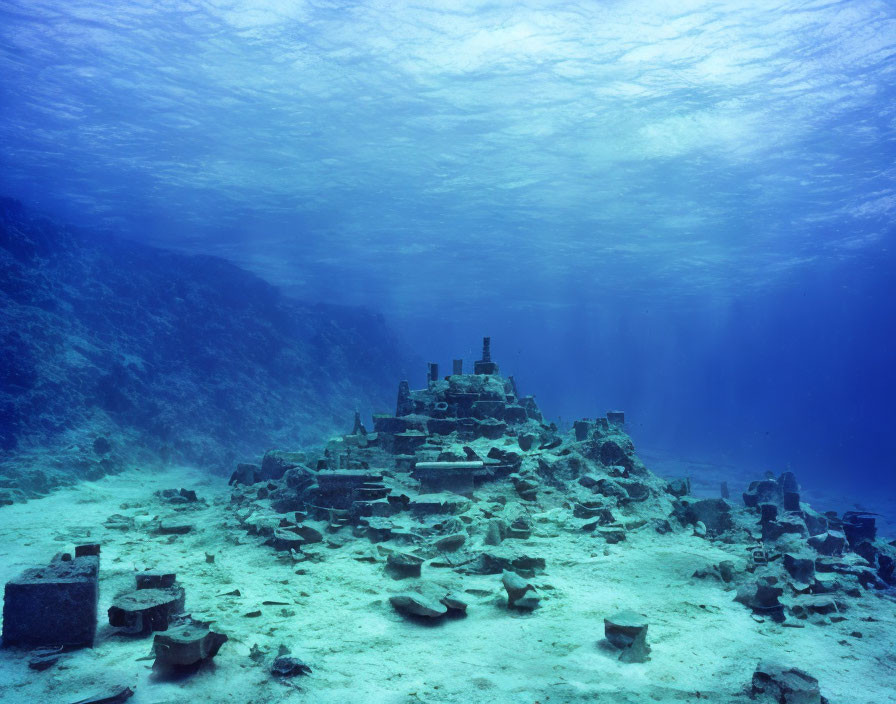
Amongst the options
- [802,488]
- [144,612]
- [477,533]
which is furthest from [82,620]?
[802,488]

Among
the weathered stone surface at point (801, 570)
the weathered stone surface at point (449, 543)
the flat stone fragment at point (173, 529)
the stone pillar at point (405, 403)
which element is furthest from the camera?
the stone pillar at point (405, 403)

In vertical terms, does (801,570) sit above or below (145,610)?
below

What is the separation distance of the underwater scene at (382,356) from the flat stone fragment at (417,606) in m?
0.05

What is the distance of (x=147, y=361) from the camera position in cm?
3581

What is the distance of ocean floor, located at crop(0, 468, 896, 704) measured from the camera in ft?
16.4

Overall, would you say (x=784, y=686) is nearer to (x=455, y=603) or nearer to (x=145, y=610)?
(x=455, y=603)

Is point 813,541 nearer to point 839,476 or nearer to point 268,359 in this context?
point 268,359

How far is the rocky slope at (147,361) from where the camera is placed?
24781 mm

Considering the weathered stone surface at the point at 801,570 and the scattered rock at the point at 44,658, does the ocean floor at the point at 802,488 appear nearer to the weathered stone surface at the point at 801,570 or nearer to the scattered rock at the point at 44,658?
the weathered stone surface at the point at 801,570

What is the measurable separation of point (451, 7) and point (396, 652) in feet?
63.8

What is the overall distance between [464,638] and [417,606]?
0.73 metres

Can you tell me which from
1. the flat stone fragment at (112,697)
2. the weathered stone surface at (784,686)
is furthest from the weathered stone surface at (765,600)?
the flat stone fragment at (112,697)

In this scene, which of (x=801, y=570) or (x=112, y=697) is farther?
(x=801, y=570)

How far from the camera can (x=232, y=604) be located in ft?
22.9
